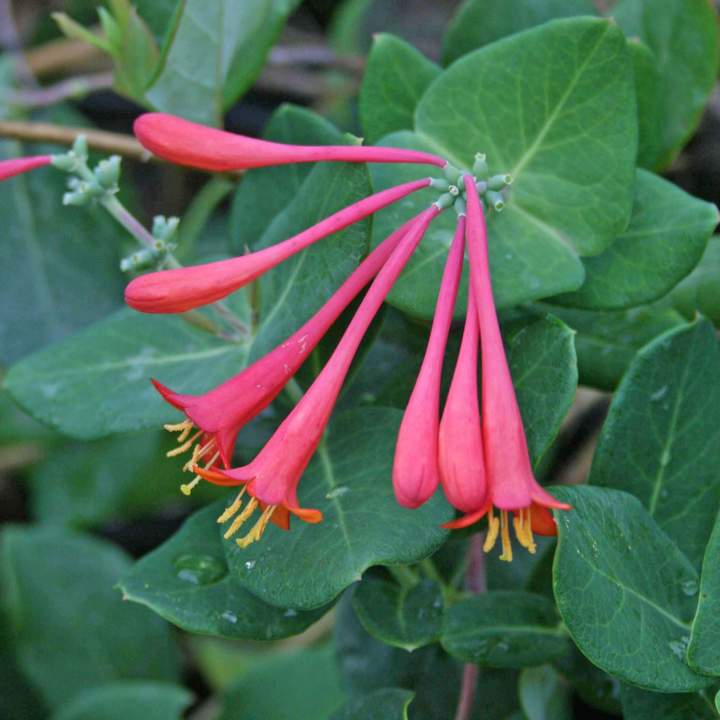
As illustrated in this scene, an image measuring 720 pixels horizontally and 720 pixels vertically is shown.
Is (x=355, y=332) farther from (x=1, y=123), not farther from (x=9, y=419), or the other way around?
→ (x=9, y=419)

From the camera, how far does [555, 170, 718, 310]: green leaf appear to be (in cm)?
99

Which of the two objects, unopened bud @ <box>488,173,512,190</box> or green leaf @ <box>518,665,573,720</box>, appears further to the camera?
green leaf @ <box>518,665,573,720</box>

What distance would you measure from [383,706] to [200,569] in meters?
0.23

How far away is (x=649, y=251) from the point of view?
3.32ft

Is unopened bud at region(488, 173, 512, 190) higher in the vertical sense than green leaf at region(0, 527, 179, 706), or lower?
higher

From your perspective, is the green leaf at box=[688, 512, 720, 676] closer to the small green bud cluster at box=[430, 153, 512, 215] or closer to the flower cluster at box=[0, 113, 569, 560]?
the flower cluster at box=[0, 113, 569, 560]

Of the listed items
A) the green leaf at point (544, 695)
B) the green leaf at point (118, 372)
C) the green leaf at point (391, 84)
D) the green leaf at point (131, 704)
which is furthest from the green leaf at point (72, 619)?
the green leaf at point (391, 84)

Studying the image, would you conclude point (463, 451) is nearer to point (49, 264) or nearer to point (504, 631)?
point (504, 631)

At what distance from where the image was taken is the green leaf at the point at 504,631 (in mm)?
959

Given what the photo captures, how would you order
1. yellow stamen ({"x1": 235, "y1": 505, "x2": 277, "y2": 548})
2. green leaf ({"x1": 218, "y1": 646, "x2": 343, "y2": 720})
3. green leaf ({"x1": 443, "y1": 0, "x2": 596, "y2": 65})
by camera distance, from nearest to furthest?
yellow stamen ({"x1": 235, "y1": 505, "x2": 277, "y2": 548}) < green leaf ({"x1": 443, "y1": 0, "x2": 596, "y2": 65}) < green leaf ({"x1": 218, "y1": 646, "x2": 343, "y2": 720})

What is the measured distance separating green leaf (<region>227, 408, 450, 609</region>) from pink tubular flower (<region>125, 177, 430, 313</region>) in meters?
0.22

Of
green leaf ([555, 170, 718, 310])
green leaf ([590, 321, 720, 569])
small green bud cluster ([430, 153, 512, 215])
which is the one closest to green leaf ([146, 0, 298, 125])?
small green bud cluster ([430, 153, 512, 215])

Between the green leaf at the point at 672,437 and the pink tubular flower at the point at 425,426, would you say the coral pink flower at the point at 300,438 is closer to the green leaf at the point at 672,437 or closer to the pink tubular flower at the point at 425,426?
the pink tubular flower at the point at 425,426

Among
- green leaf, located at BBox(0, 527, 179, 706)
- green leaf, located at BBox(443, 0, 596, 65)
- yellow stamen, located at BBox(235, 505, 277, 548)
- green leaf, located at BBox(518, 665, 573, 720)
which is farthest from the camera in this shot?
green leaf, located at BBox(0, 527, 179, 706)
